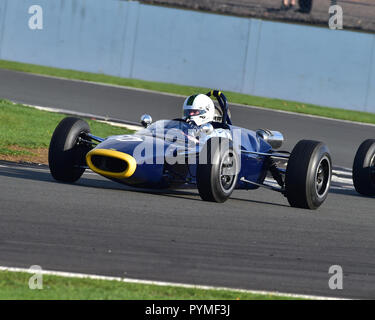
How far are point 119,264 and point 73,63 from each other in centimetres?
2223

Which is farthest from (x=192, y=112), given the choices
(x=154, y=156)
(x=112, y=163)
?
(x=112, y=163)

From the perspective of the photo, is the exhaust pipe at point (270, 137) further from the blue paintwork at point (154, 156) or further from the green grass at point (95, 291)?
the green grass at point (95, 291)

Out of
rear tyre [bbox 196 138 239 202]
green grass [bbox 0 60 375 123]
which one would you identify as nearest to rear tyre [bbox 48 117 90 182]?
rear tyre [bbox 196 138 239 202]

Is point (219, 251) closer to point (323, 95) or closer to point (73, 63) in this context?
point (323, 95)

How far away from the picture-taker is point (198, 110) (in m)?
10.1

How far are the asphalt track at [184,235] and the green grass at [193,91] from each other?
11950mm

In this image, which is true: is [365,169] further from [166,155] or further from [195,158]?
[166,155]

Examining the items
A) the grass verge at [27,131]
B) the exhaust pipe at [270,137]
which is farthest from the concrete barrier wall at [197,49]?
the exhaust pipe at [270,137]

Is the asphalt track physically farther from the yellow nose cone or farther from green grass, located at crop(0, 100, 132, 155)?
green grass, located at crop(0, 100, 132, 155)

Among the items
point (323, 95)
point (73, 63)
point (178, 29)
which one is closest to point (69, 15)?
point (73, 63)

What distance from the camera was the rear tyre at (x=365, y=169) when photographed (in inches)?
462

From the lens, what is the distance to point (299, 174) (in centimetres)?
945

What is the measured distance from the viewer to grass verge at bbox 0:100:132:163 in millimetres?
12500

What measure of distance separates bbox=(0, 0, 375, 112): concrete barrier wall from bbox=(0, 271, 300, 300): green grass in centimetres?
1975
